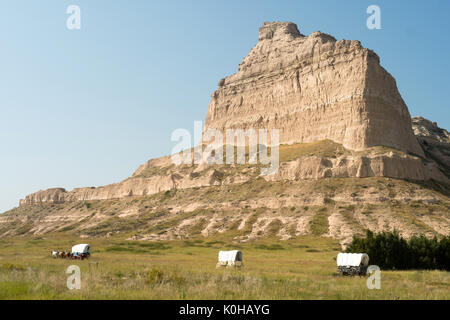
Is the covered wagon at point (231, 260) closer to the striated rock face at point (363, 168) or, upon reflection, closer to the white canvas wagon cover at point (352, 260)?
the white canvas wagon cover at point (352, 260)

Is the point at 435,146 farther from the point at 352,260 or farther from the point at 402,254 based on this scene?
the point at 352,260

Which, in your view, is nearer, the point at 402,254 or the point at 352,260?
the point at 352,260

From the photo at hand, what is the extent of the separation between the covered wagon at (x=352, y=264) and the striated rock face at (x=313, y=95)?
230 feet

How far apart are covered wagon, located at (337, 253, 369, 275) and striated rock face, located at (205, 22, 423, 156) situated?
70003 millimetres

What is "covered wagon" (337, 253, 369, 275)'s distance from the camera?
29.2m

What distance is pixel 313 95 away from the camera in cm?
12300

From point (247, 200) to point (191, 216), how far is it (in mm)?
13623

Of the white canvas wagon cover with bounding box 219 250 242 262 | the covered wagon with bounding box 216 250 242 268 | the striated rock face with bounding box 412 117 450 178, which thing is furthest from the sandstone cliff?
the covered wagon with bounding box 216 250 242 268

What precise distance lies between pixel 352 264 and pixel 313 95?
99.6m

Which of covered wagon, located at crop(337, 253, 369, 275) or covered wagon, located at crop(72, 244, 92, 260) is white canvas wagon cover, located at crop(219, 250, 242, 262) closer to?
covered wagon, located at crop(337, 253, 369, 275)

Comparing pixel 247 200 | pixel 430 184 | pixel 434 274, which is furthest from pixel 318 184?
pixel 434 274

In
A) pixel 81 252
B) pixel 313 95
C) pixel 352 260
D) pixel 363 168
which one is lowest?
pixel 81 252

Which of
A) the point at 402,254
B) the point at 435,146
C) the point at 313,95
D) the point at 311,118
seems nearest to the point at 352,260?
the point at 402,254

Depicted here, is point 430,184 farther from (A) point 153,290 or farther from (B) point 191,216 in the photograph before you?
(A) point 153,290
